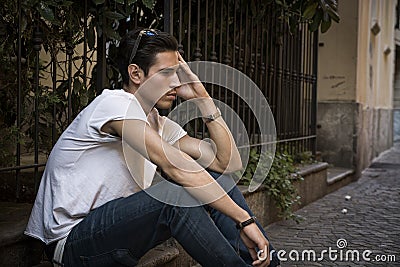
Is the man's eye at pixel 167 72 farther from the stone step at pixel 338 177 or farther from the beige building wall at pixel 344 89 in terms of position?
the beige building wall at pixel 344 89

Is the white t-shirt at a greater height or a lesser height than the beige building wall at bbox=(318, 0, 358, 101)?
lesser

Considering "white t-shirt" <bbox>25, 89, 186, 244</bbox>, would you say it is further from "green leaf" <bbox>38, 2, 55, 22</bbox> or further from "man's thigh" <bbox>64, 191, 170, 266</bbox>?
"green leaf" <bbox>38, 2, 55, 22</bbox>

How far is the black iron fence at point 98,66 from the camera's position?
11.4ft

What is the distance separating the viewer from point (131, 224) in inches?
104

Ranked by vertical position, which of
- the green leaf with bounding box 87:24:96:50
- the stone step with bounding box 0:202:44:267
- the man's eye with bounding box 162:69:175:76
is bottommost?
the stone step with bounding box 0:202:44:267

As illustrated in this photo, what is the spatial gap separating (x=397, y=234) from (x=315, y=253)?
3.29 feet

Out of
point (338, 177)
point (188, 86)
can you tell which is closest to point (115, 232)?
point (188, 86)

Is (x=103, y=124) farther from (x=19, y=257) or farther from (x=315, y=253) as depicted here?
(x=315, y=253)

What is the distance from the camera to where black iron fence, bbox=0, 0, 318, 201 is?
3480 mm

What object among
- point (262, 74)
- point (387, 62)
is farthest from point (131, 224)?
point (387, 62)

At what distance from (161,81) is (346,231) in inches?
112

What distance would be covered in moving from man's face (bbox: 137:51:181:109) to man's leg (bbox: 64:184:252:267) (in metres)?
0.54

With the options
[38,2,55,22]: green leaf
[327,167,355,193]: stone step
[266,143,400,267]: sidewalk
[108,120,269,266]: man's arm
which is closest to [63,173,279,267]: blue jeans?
[108,120,269,266]: man's arm

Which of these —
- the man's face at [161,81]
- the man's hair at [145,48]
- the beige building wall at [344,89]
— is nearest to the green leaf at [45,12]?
the man's hair at [145,48]
